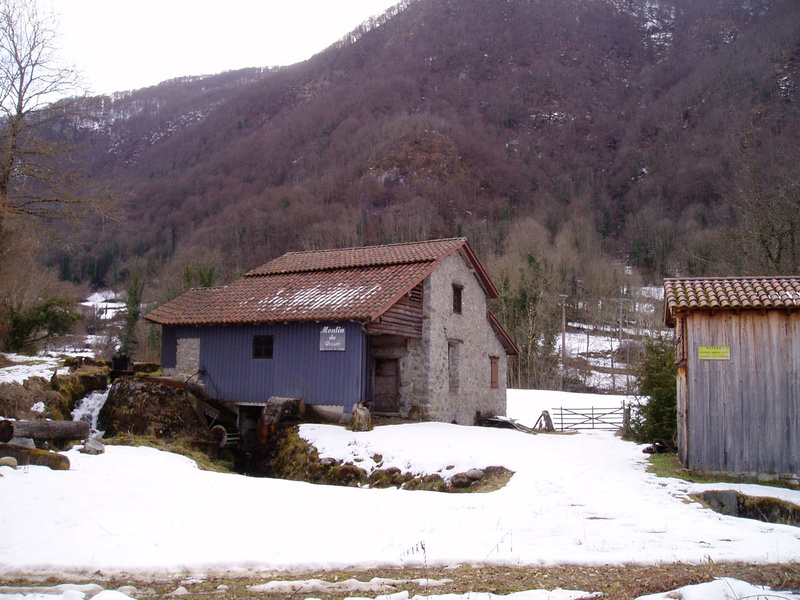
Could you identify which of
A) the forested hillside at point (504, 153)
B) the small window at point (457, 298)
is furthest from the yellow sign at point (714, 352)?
the forested hillside at point (504, 153)

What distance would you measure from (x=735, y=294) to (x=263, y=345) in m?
14.6

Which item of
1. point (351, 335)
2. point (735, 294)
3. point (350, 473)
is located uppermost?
point (735, 294)

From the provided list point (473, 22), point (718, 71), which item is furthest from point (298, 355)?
point (473, 22)

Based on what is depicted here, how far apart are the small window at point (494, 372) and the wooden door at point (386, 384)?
20.6 feet

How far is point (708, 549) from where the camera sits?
7273 mm

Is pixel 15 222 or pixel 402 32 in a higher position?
pixel 402 32

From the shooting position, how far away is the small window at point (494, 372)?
25.0 m

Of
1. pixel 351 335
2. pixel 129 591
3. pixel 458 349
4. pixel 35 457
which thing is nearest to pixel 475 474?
pixel 351 335

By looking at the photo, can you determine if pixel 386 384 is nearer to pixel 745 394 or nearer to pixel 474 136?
pixel 745 394

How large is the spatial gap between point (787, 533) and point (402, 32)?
558 feet

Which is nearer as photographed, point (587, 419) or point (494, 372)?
point (494, 372)

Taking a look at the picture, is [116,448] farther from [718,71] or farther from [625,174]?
[718,71]

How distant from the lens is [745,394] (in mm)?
12141

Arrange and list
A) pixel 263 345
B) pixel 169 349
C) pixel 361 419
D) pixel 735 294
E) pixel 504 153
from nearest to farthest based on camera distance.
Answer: pixel 735 294 < pixel 361 419 < pixel 263 345 < pixel 169 349 < pixel 504 153
